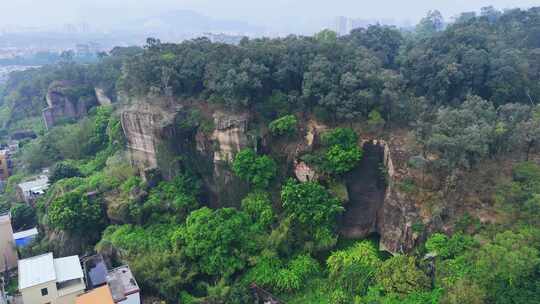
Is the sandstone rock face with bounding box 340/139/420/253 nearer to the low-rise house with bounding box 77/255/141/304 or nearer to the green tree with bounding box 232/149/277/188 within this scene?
the green tree with bounding box 232/149/277/188

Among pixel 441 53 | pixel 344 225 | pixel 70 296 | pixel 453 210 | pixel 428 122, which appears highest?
pixel 441 53

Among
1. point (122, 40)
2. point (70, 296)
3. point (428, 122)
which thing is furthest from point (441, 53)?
point (122, 40)

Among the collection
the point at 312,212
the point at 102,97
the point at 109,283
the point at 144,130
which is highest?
the point at 144,130

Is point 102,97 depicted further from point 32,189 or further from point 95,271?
point 95,271

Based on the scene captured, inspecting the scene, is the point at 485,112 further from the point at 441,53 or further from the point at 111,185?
the point at 111,185

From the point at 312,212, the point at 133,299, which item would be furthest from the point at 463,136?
Result: the point at 133,299

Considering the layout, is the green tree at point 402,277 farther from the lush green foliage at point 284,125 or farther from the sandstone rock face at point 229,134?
the sandstone rock face at point 229,134

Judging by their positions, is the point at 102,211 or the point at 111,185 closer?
the point at 102,211
